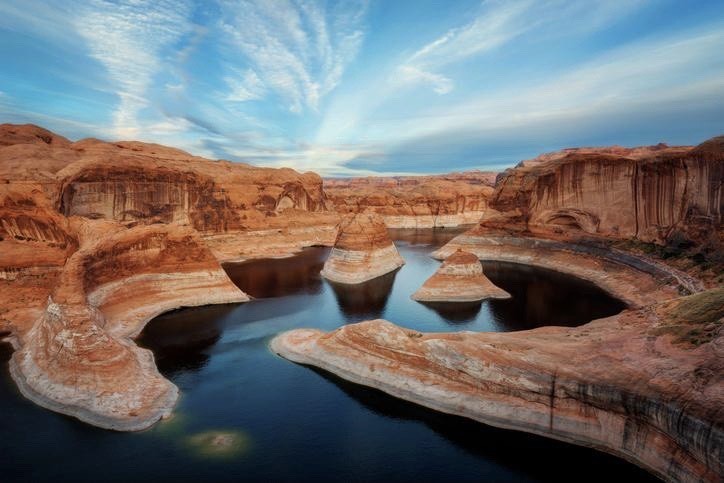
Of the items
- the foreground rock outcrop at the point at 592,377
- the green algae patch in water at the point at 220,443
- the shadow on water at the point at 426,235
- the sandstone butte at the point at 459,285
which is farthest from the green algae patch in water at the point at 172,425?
the shadow on water at the point at 426,235

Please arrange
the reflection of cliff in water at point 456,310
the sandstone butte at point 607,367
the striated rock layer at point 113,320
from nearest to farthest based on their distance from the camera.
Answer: the sandstone butte at point 607,367 → the striated rock layer at point 113,320 → the reflection of cliff in water at point 456,310

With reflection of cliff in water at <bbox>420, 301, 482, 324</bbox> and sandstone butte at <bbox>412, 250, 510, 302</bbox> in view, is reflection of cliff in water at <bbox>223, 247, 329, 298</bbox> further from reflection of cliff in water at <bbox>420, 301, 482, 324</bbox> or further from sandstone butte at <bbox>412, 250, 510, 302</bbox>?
reflection of cliff in water at <bbox>420, 301, 482, 324</bbox>

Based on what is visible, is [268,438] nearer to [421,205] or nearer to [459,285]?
[459,285]

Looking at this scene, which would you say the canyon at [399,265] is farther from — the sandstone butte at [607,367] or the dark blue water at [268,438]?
the dark blue water at [268,438]

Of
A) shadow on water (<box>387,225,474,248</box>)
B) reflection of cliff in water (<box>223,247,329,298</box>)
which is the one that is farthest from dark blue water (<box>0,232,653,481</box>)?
shadow on water (<box>387,225,474,248</box>)

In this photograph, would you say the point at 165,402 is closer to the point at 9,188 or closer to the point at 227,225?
the point at 9,188

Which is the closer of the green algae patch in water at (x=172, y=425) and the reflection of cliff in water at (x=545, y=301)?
the green algae patch in water at (x=172, y=425)
